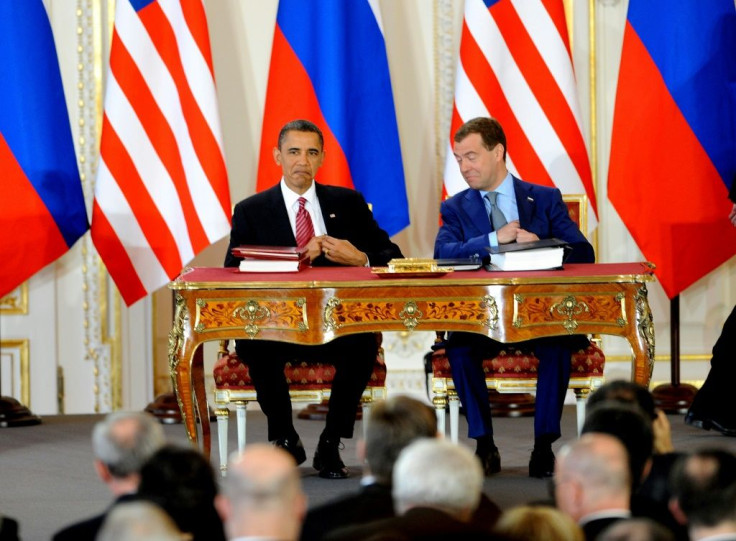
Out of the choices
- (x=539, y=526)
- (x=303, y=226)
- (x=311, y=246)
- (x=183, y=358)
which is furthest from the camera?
(x=303, y=226)

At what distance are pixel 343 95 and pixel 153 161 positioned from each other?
41.8 inches

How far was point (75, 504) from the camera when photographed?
452cm

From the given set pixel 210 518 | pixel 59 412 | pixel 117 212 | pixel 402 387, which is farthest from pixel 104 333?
pixel 210 518

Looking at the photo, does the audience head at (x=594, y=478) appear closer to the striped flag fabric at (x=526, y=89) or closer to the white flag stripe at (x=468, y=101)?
the striped flag fabric at (x=526, y=89)

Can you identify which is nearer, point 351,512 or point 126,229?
point 351,512

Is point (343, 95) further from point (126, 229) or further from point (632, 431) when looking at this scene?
point (632, 431)

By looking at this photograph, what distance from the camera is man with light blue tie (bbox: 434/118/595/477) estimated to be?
16.0 feet

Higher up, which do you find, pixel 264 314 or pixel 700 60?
pixel 700 60

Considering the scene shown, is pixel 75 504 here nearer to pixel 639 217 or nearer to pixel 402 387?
pixel 402 387

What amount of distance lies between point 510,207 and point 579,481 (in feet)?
9.75

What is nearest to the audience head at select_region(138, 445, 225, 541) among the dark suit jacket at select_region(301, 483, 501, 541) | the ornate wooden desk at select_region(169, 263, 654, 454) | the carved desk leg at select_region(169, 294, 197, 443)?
the dark suit jacket at select_region(301, 483, 501, 541)

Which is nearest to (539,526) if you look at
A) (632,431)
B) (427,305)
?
(632,431)

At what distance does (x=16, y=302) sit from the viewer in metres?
7.00

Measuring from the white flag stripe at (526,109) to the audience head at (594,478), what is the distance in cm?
413
